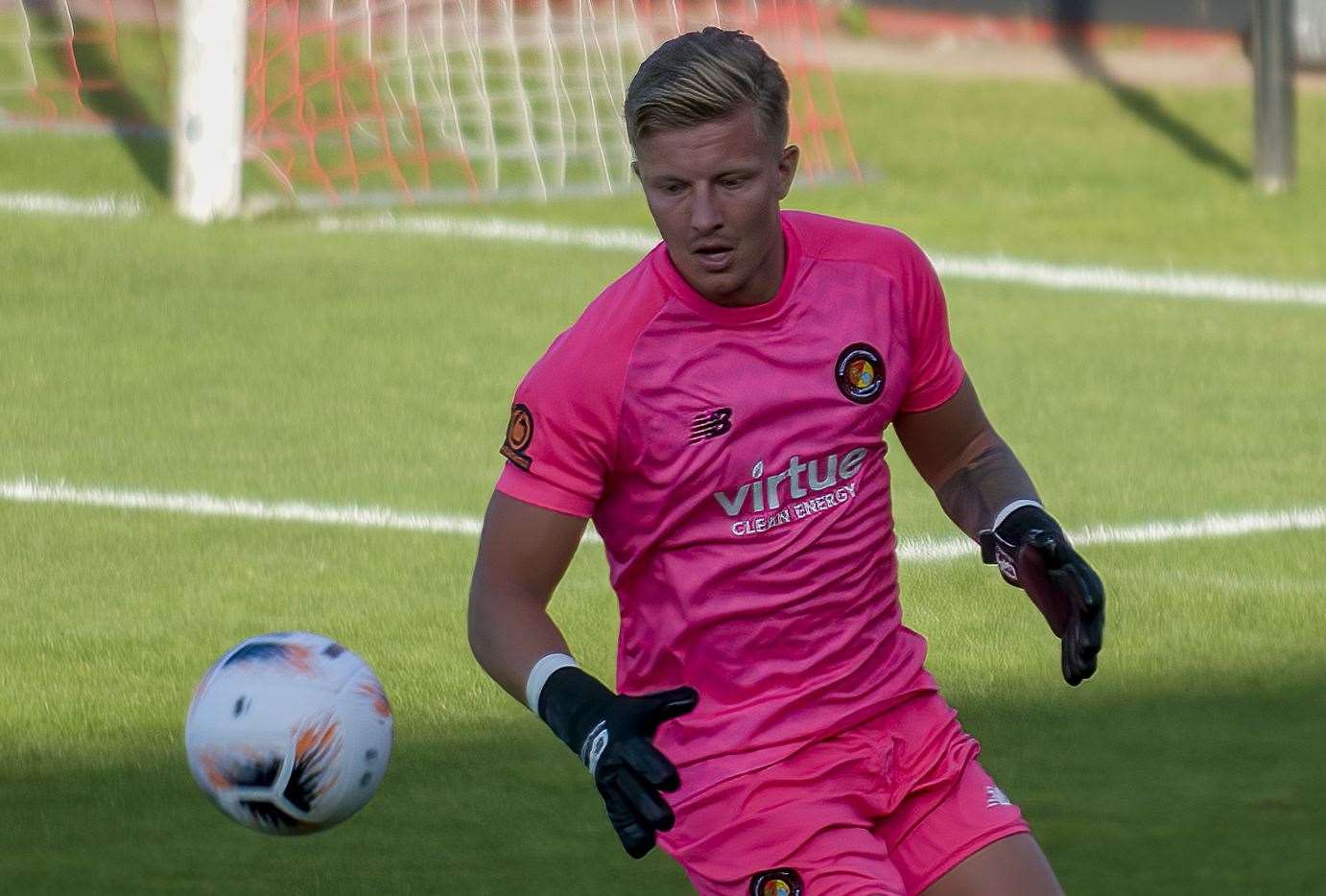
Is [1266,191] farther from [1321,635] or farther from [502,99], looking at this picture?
[1321,635]

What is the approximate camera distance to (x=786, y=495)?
14.5 ft

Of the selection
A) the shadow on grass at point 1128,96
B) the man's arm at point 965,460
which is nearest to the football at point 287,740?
the man's arm at point 965,460

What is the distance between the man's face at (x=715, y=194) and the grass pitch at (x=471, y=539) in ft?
5.99

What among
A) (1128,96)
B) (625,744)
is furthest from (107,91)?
(625,744)

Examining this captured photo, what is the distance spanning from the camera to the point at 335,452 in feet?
31.8

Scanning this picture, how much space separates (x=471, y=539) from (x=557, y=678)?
4408 mm

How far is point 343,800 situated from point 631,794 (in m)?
1.23

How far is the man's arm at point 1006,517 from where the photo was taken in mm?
4477

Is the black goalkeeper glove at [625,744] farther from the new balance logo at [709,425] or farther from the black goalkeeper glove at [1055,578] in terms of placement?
the black goalkeeper glove at [1055,578]

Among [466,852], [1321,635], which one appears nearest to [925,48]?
[1321,635]

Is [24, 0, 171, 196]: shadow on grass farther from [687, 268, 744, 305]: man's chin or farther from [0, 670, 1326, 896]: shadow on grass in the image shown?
[687, 268, 744, 305]: man's chin

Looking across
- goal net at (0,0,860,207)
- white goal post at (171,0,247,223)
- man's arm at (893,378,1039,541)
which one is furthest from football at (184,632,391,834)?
goal net at (0,0,860,207)

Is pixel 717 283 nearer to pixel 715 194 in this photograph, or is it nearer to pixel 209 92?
pixel 715 194

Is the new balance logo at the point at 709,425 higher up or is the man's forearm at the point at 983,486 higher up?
the new balance logo at the point at 709,425
